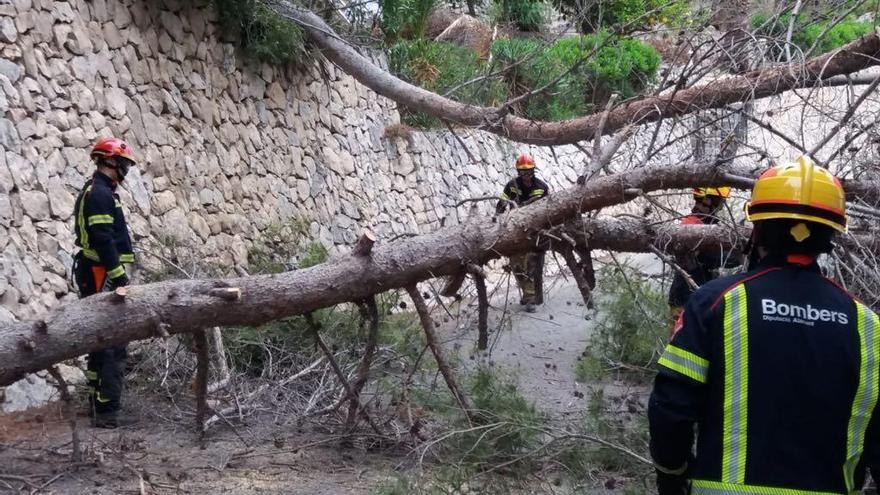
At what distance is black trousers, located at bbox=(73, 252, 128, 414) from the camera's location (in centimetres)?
531

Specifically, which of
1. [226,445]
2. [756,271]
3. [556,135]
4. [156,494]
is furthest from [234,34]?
[756,271]

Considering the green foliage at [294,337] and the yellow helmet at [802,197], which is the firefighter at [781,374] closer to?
the yellow helmet at [802,197]

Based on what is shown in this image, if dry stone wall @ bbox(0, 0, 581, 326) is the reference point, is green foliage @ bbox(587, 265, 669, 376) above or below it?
below

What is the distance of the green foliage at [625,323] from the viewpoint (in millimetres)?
6387

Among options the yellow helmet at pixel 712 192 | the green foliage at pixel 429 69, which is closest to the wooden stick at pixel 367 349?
the yellow helmet at pixel 712 192

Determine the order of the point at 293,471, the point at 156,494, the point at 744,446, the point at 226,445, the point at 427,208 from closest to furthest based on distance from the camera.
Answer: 1. the point at 744,446
2. the point at 156,494
3. the point at 293,471
4. the point at 226,445
5. the point at 427,208

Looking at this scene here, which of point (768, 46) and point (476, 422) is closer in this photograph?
point (476, 422)

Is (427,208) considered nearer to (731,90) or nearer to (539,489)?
(731,90)

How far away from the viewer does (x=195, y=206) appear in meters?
8.15

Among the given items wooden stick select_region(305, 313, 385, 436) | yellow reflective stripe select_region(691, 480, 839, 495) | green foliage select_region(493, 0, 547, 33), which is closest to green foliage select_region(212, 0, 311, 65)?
wooden stick select_region(305, 313, 385, 436)

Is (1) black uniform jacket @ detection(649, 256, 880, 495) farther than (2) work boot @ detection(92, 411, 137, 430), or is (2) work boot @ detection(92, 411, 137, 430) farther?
(2) work boot @ detection(92, 411, 137, 430)

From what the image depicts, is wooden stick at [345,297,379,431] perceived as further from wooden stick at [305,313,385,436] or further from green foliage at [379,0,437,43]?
green foliage at [379,0,437,43]

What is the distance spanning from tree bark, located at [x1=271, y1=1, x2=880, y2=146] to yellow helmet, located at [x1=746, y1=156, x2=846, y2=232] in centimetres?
283

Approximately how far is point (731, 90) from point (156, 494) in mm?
4322
